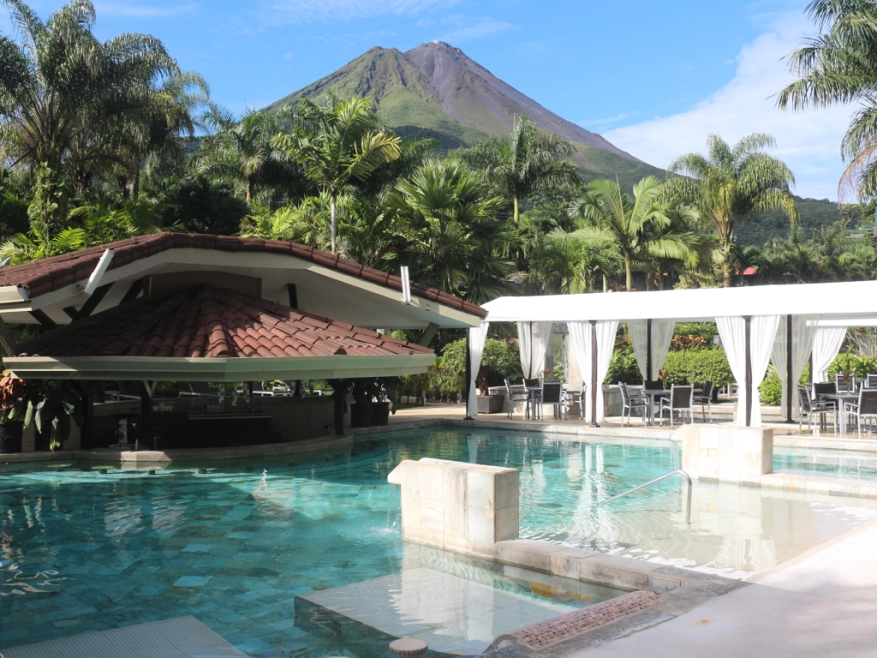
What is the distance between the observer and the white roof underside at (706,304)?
591 inches

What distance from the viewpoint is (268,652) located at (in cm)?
539

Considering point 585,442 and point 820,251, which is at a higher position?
point 820,251

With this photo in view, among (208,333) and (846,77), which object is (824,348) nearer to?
(846,77)

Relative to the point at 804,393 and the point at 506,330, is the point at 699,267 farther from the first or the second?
the point at 804,393

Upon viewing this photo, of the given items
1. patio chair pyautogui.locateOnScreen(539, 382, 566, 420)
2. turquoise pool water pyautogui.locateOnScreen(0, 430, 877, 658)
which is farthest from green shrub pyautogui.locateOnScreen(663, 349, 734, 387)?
turquoise pool water pyautogui.locateOnScreen(0, 430, 877, 658)

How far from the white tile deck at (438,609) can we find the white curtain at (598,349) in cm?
1118

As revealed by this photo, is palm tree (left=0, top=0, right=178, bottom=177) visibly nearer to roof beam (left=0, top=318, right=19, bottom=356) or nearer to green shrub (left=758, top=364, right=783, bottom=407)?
roof beam (left=0, top=318, right=19, bottom=356)

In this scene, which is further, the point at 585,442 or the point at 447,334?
the point at 447,334

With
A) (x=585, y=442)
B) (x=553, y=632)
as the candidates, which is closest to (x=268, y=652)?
(x=553, y=632)

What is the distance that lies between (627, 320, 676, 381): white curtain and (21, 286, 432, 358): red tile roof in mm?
8453

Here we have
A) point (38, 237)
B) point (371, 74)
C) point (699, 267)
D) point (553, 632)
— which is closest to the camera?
point (553, 632)

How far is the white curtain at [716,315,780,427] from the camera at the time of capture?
15.4m

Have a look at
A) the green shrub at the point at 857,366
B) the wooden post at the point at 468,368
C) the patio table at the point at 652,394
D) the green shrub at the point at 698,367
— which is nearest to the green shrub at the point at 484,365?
the wooden post at the point at 468,368

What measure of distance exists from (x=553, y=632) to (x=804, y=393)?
40.9ft
